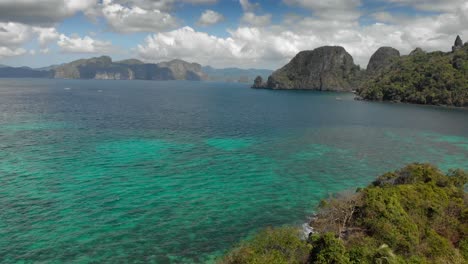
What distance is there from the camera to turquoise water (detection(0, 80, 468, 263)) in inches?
1629

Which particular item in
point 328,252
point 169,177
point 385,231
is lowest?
point 169,177

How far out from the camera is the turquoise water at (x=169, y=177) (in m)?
41.4

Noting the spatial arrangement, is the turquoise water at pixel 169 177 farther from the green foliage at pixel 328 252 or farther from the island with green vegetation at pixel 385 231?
the green foliage at pixel 328 252

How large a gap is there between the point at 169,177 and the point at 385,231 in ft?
142

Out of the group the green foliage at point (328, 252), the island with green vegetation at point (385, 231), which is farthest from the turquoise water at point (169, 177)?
the green foliage at point (328, 252)

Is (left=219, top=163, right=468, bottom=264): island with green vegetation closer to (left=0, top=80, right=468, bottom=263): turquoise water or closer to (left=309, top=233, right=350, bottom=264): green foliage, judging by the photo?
(left=309, top=233, right=350, bottom=264): green foliage

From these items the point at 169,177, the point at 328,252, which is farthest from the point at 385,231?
the point at 169,177

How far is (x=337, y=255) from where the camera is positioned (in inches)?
1109

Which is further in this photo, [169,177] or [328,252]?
[169,177]

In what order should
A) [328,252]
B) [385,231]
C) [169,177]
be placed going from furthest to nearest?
[169,177]
[385,231]
[328,252]

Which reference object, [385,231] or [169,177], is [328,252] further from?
[169,177]

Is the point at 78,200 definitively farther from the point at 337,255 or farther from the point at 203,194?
the point at 337,255

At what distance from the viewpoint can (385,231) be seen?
35000 mm

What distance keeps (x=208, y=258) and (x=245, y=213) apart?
1386 centimetres
